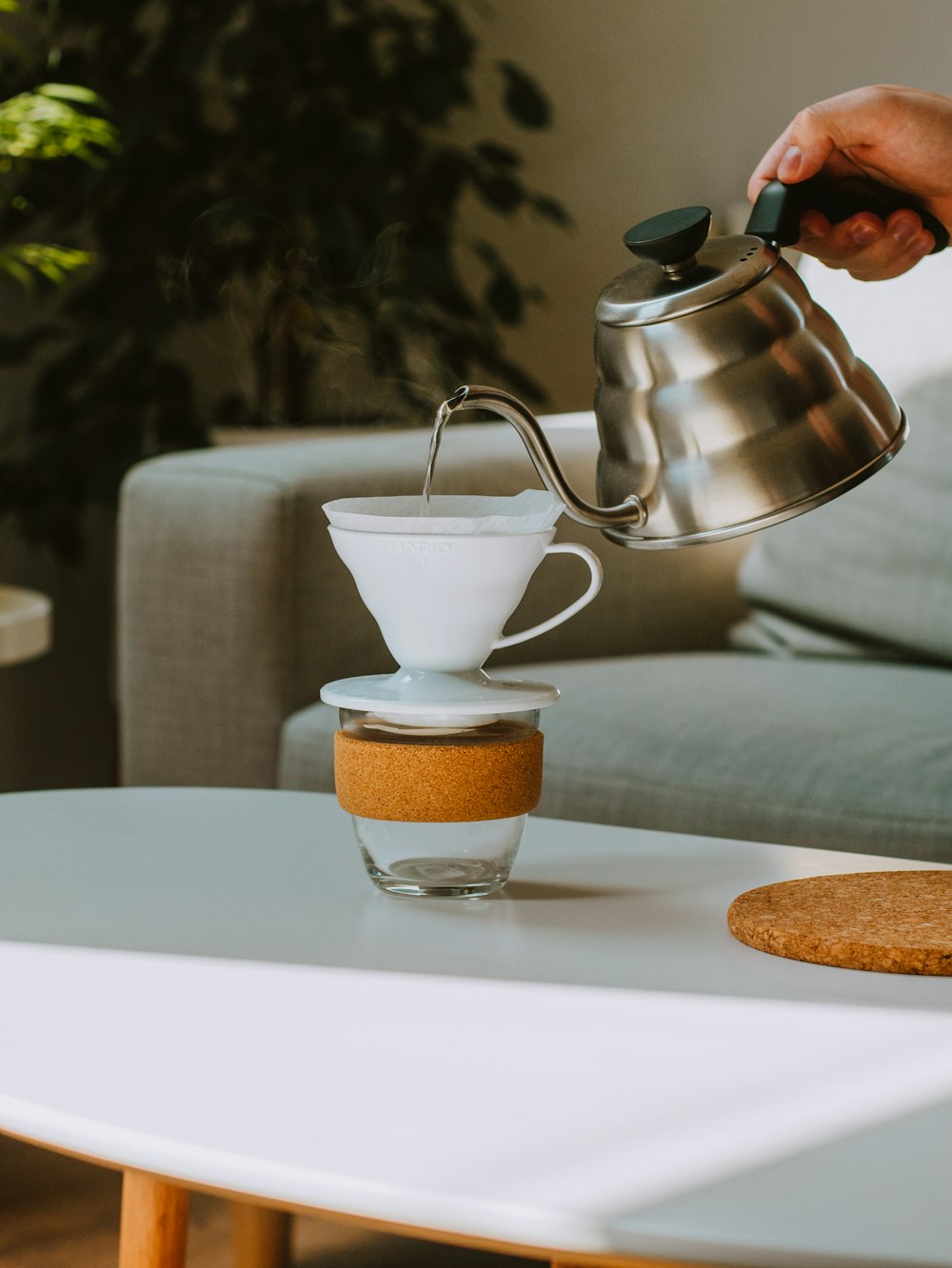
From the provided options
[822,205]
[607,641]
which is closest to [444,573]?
[822,205]

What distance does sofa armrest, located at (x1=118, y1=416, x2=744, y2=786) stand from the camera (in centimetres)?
161

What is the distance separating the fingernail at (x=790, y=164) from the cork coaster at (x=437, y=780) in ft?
1.05

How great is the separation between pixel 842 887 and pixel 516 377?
1.91m

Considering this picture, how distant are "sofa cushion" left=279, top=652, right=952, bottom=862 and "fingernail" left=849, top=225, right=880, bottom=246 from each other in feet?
1.73

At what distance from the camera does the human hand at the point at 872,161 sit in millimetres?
858

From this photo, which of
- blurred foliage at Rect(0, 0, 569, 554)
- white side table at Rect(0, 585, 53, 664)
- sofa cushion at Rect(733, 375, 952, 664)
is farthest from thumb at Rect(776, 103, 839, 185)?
blurred foliage at Rect(0, 0, 569, 554)

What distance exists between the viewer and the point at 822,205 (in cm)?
86

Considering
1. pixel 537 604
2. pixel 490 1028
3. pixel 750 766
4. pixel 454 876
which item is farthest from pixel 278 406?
pixel 490 1028

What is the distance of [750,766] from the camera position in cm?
134

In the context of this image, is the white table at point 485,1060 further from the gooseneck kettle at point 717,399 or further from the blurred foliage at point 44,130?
the blurred foliage at point 44,130

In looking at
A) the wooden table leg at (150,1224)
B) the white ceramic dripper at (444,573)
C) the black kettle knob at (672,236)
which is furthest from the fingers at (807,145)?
the wooden table leg at (150,1224)

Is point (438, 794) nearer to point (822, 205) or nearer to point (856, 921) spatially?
point (856, 921)

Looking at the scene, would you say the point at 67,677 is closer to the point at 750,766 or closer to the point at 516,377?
the point at 516,377

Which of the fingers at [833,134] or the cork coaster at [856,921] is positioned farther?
the fingers at [833,134]
